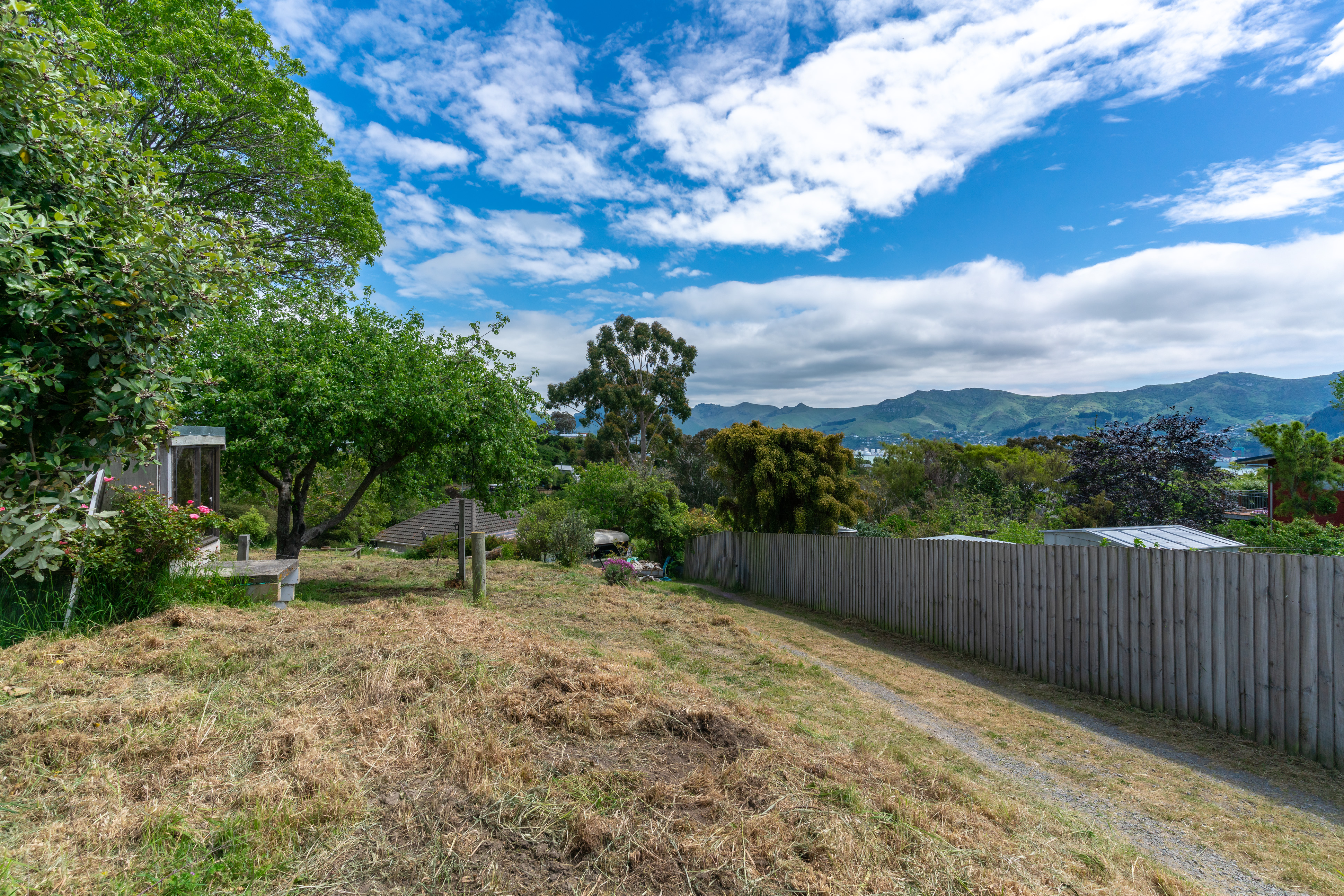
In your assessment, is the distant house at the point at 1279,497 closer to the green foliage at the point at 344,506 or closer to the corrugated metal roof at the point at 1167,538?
the corrugated metal roof at the point at 1167,538

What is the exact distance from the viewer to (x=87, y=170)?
316 centimetres

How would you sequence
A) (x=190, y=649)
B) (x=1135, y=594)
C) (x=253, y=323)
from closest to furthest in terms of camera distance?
(x=190, y=649), (x=1135, y=594), (x=253, y=323)

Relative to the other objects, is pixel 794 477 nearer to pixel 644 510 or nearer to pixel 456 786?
pixel 644 510

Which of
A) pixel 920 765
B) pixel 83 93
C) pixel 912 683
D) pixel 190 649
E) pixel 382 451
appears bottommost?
pixel 912 683

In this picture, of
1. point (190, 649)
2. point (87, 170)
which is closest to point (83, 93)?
point (87, 170)

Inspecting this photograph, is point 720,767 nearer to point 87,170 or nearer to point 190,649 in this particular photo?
point 190,649

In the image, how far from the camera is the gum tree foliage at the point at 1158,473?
17.0 meters

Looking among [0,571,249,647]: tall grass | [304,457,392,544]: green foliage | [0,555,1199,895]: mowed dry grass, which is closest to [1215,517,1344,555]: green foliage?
[0,555,1199,895]: mowed dry grass

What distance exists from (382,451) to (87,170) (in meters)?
7.77

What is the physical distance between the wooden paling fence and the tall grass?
9156 millimetres

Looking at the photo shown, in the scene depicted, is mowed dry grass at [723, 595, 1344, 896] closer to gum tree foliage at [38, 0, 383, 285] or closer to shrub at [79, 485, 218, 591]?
shrub at [79, 485, 218, 591]

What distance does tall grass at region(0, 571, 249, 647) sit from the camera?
15.7 feet

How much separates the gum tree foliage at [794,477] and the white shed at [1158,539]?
5.54 m

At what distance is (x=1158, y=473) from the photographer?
1750cm
